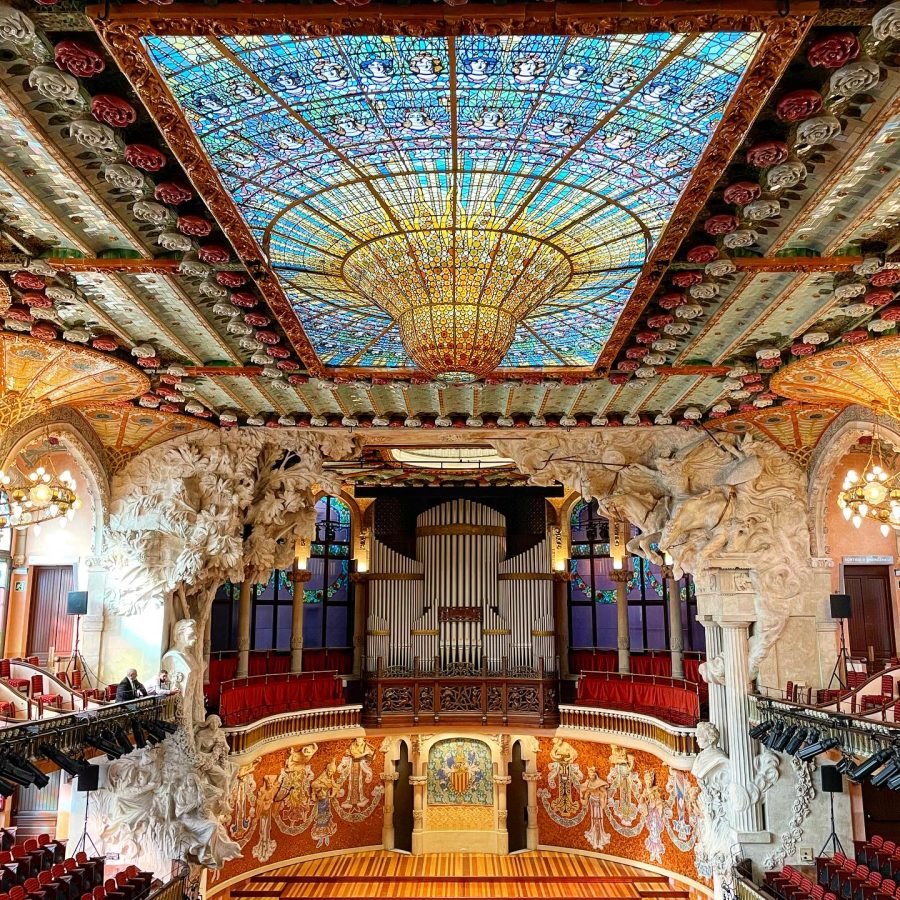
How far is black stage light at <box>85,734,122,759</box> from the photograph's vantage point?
481 inches

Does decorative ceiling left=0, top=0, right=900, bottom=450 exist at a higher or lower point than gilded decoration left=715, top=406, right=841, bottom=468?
higher

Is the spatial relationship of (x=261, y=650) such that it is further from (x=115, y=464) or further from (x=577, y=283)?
(x=577, y=283)

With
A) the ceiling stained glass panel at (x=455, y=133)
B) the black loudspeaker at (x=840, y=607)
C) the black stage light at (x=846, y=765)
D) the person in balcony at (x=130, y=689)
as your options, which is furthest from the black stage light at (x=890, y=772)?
the person in balcony at (x=130, y=689)

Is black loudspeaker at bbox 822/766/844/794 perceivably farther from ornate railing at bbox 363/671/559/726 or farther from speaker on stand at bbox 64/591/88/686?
speaker on stand at bbox 64/591/88/686

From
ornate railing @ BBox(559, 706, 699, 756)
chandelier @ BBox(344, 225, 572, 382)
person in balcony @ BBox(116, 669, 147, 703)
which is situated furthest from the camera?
ornate railing @ BBox(559, 706, 699, 756)

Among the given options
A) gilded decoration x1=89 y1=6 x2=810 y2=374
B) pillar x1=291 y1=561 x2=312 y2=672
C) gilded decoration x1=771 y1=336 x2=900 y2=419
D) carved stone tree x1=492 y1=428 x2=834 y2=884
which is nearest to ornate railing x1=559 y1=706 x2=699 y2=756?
carved stone tree x1=492 y1=428 x2=834 y2=884

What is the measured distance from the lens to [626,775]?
67.9 feet

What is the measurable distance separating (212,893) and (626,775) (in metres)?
10.0

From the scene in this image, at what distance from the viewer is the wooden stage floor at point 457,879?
18188 millimetres

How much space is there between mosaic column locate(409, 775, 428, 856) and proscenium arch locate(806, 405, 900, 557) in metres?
12.2

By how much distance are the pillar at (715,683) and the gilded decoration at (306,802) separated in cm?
997

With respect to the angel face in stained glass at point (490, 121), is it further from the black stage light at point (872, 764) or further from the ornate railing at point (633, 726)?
the ornate railing at point (633, 726)

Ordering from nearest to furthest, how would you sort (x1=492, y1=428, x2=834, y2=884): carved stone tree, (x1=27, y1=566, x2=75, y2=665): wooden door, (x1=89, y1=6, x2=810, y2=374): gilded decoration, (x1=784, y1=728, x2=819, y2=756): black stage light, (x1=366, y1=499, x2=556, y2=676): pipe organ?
(x1=89, y1=6, x2=810, y2=374): gilded decoration → (x1=784, y1=728, x2=819, y2=756): black stage light → (x1=492, y1=428, x2=834, y2=884): carved stone tree → (x1=27, y1=566, x2=75, y2=665): wooden door → (x1=366, y1=499, x2=556, y2=676): pipe organ

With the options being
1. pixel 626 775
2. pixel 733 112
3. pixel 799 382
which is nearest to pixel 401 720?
pixel 626 775
